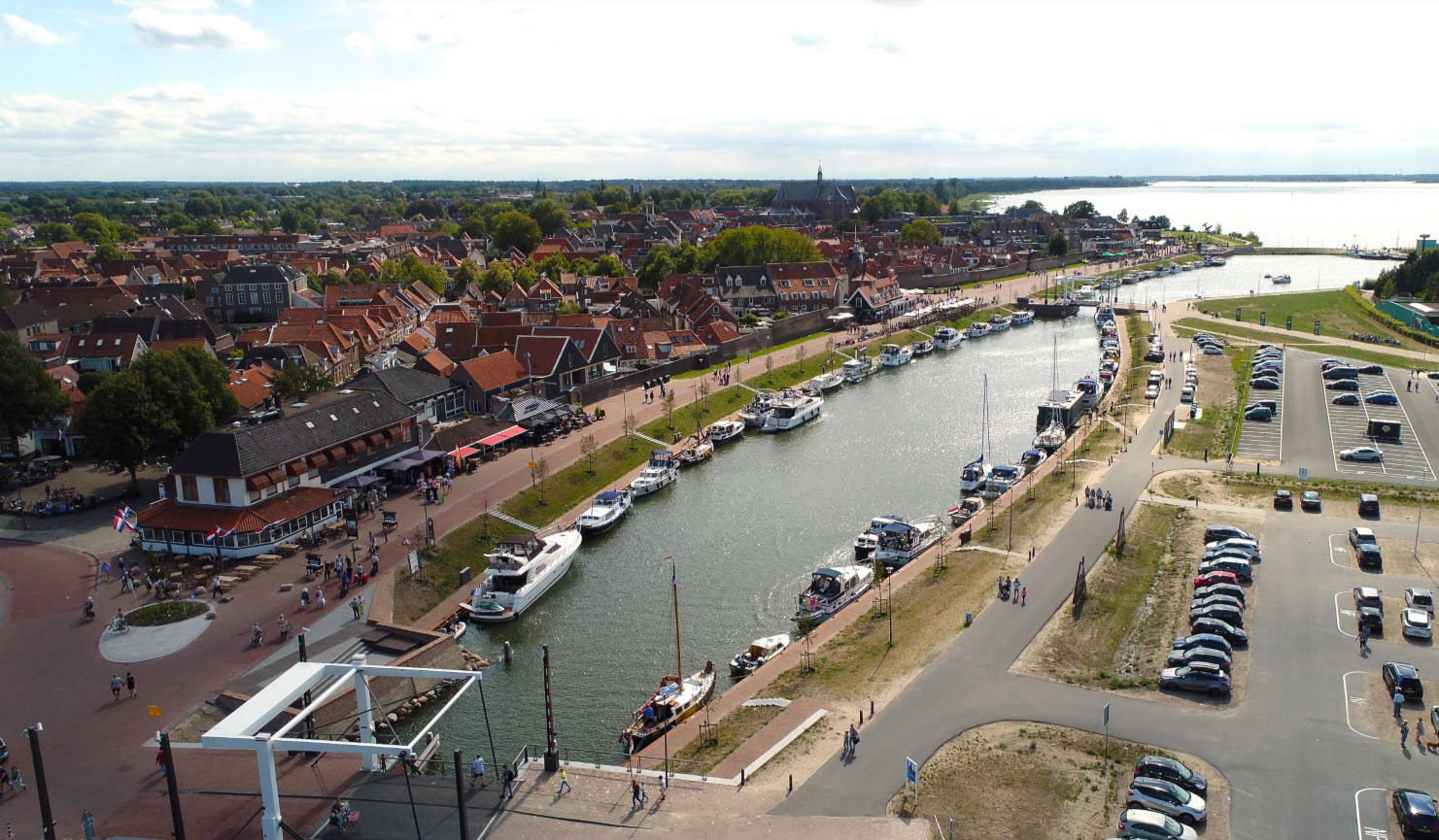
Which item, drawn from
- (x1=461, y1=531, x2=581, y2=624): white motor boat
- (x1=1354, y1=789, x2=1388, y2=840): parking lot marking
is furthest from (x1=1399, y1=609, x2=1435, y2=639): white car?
(x1=461, y1=531, x2=581, y2=624): white motor boat

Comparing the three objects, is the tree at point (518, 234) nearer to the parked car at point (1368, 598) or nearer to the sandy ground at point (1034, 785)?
the parked car at point (1368, 598)

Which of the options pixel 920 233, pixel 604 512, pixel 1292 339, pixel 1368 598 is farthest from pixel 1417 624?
pixel 920 233

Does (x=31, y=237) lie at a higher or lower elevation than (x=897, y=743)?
higher

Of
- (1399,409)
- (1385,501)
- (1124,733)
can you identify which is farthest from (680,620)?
(1399,409)

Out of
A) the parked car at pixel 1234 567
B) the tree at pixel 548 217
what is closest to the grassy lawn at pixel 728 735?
the parked car at pixel 1234 567

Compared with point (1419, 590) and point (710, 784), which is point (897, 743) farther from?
point (1419, 590)
